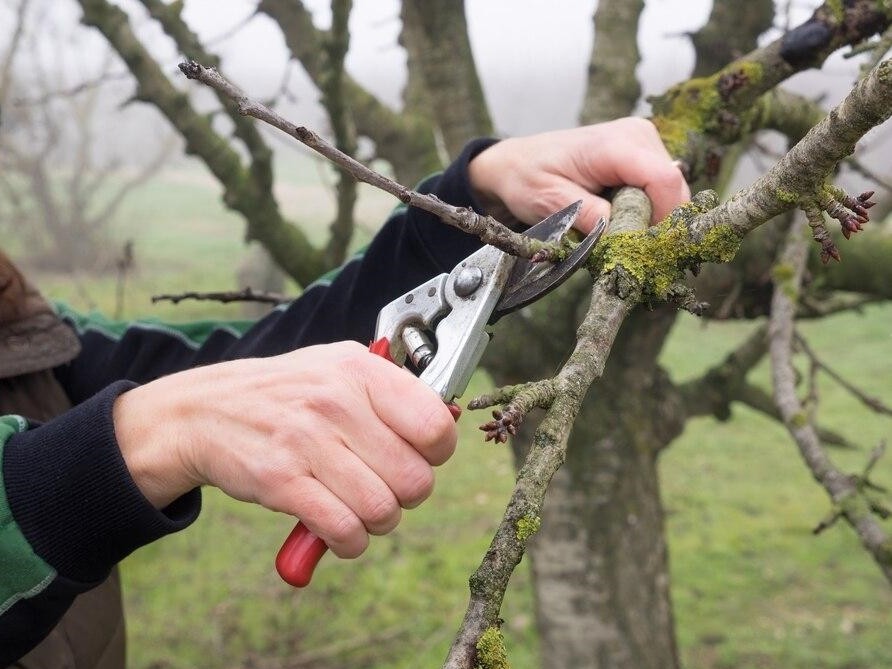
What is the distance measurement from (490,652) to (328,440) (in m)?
0.33

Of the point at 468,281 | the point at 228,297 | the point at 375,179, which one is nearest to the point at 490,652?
the point at 375,179

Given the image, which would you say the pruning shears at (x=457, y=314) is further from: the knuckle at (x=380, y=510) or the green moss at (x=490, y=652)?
the green moss at (x=490, y=652)

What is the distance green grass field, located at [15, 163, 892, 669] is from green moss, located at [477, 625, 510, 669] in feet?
10.5

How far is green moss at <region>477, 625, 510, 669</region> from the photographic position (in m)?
0.75

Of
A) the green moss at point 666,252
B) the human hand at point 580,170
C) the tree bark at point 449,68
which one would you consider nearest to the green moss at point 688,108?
the human hand at point 580,170

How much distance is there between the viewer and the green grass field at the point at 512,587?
13.5 feet

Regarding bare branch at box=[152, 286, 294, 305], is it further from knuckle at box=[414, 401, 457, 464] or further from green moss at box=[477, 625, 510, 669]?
green moss at box=[477, 625, 510, 669]

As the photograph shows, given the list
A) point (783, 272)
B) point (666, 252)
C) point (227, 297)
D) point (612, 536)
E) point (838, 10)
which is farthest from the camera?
point (612, 536)

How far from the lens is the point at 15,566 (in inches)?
41.8

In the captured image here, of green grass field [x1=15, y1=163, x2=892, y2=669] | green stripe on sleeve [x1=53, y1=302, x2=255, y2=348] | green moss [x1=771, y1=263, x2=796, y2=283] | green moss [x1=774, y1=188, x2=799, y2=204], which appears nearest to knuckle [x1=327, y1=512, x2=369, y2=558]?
green moss [x1=774, y1=188, x2=799, y2=204]

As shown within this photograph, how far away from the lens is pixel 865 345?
8.90 meters

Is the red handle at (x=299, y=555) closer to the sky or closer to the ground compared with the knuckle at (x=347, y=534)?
closer to the ground

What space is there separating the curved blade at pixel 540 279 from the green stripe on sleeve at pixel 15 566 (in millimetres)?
740

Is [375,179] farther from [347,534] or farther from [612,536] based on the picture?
[612,536]
